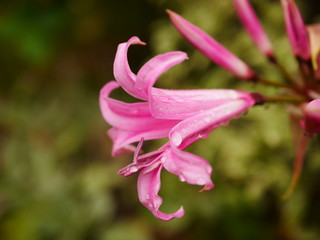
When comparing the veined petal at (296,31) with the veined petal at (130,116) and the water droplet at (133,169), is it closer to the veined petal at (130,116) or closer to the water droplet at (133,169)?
the veined petal at (130,116)

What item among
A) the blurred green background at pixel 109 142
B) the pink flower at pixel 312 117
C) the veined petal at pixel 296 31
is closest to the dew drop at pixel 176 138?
the pink flower at pixel 312 117

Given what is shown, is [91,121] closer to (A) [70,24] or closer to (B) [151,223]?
(A) [70,24]

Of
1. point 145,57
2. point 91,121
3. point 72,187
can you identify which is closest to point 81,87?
point 91,121

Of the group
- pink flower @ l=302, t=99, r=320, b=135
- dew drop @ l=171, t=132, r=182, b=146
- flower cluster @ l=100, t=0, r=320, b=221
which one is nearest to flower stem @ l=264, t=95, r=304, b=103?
flower cluster @ l=100, t=0, r=320, b=221

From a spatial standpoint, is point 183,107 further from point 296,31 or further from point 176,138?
point 296,31

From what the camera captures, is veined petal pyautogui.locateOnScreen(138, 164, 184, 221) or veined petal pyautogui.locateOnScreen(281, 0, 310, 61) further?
veined petal pyautogui.locateOnScreen(281, 0, 310, 61)

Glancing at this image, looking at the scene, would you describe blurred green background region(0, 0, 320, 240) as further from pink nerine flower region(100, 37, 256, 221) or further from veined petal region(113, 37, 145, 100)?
veined petal region(113, 37, 145, 100)

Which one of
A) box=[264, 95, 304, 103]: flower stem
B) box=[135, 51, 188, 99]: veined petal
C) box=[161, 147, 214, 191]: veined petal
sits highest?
box=[135, 51, 188, 99]: veined petal

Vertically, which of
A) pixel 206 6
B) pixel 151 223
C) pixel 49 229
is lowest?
pixel 151 223
